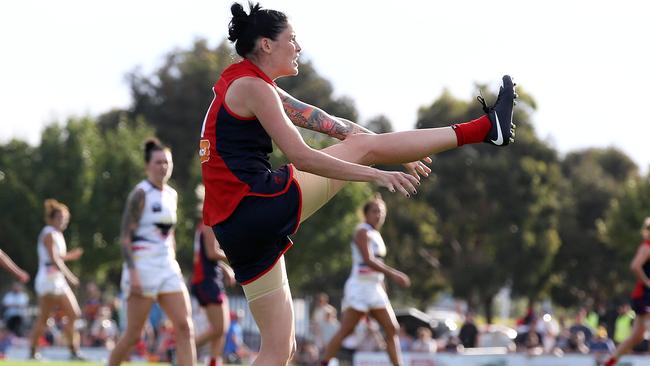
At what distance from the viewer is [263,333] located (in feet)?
21.7

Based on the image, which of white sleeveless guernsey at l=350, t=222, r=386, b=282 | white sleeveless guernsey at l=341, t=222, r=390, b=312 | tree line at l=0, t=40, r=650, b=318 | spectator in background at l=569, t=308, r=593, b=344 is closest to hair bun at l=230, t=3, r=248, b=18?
white sleeveless guernsey at l=350, t=222, r=386, b=282

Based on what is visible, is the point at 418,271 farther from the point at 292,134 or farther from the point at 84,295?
the point at 292,134

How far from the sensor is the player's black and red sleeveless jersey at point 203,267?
13.4 m

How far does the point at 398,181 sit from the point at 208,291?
7.53 metres

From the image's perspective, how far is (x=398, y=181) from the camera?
6051 mm

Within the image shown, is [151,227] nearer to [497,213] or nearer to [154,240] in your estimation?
[154,240]

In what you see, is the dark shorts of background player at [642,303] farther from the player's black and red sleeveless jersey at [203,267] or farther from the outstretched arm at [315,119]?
the outstretched arm at [315,119]

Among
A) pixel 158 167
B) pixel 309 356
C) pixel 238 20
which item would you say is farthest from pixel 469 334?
pixel 238 20

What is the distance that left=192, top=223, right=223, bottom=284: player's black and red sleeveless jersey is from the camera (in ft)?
43.9

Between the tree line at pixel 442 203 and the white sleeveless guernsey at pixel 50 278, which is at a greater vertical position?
the tree line at pixel 442 203

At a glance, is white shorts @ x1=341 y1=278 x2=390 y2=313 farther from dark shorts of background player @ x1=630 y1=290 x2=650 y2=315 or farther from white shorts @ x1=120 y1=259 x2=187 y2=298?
white shorts @ x1=120 y1=259 x2=187 y2=298

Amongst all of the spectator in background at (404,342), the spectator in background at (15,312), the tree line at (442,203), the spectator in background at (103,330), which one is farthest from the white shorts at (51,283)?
the tree line at (442,203)

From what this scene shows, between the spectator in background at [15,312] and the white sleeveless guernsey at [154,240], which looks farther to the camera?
the spectator in background at [15,312]

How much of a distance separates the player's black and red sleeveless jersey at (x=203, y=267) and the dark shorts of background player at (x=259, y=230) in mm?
6848
